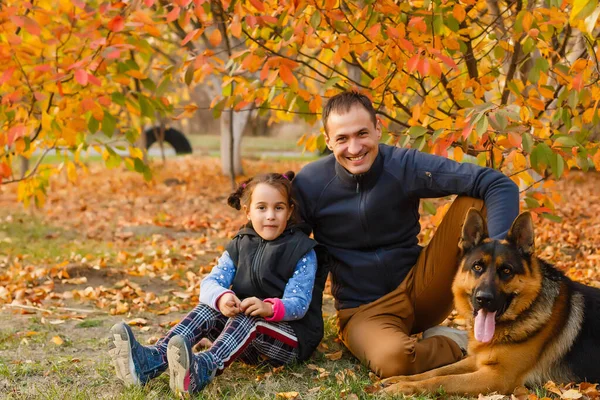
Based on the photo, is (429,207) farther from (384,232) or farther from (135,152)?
(135,152)

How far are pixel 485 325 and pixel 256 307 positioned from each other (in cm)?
119

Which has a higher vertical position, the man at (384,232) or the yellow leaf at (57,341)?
the man at (384,232)

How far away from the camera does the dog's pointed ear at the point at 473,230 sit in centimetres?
345

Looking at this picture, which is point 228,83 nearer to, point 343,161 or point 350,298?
point 343,161

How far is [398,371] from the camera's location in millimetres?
3586

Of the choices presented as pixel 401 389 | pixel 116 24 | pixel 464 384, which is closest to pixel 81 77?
pixel 116 24

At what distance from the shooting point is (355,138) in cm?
381

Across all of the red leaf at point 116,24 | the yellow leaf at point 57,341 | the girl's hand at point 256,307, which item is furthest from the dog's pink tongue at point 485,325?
the red leaf at point 116,24

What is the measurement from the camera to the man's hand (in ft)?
11.6

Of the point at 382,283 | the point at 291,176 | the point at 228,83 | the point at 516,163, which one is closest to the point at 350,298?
the point at 382,283

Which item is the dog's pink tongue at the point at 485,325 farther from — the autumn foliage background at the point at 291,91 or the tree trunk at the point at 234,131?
the tree trunk at the point at 234,131

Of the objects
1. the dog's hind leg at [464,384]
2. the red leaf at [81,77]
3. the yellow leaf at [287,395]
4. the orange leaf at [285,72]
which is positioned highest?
the orange leaf at [285,72]

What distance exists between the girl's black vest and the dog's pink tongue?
3.05 feet

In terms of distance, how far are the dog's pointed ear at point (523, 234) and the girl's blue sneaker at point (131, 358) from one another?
1930 mm
